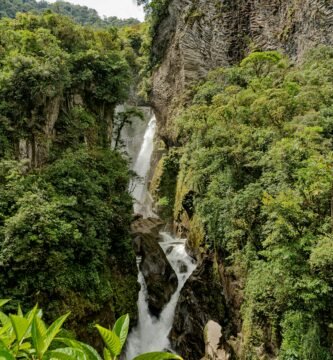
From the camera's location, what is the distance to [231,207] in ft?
41.0

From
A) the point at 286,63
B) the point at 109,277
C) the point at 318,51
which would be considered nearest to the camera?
the point at 109,277

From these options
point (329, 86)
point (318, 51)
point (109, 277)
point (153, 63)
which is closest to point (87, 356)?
point (109, 277)

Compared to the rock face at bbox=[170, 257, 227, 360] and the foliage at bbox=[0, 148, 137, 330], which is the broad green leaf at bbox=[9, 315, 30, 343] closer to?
the foliage at bbox=[0, 148, 137, 330]

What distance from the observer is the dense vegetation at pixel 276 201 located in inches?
327

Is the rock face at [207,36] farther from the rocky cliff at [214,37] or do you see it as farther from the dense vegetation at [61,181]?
the dense vegetation at [61,181]

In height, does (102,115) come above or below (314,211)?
above

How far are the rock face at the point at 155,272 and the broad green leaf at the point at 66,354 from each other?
49.5ft

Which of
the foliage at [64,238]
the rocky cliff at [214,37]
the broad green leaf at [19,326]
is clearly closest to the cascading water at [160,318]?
the rocky cliff at [214,37]

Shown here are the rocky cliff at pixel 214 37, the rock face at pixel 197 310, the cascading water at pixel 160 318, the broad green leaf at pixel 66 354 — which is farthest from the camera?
the rocky cliff at pixel 214 37

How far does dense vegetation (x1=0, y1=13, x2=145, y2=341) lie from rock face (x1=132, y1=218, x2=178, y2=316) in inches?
75.4

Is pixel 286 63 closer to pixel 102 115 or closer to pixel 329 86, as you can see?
pixel 329 86

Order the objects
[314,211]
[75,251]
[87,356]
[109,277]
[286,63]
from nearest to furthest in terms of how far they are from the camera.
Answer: [87,356]
[314,211]
[75,251]
[109,277]
[286,63]

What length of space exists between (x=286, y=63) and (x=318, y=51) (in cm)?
229

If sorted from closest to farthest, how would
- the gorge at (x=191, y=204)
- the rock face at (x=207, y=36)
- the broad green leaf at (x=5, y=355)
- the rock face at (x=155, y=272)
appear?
the broad green leaf at (x=5, y=355) → the gorge at (x=191, y=204) → the rock face at (x=155, y=272) → the rock face at (x=207, y=36)
